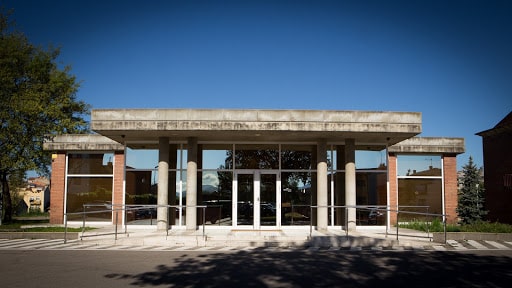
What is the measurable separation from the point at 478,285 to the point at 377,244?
5.75 meters

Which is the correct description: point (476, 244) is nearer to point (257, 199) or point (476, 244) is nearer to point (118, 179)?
point (257, 199)

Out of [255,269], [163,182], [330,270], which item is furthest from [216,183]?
[330,270]

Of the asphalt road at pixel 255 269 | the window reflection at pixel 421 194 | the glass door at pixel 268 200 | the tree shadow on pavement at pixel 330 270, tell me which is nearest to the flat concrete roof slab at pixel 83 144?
the glass door at pixel 268 200

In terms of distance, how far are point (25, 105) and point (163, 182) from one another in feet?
30.4

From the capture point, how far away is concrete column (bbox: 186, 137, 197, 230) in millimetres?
16984

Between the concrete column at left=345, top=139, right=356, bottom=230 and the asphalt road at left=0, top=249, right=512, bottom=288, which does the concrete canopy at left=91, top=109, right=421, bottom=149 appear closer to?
the concrete column at left=345, top=139, right=356, bottom=230

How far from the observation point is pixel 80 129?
3209 centimetres

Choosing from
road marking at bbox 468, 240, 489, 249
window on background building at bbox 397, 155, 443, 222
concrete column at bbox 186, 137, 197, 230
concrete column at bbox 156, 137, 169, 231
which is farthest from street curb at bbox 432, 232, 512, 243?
concrete column at bbox 156, 137, 169, 231

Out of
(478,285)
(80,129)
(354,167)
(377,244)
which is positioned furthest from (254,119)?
(80,129)

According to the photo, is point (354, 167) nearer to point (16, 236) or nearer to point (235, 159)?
point (235, 159)

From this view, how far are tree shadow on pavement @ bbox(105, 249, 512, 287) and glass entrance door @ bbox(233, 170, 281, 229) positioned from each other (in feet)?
18.4

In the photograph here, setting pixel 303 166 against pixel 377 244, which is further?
pixel 303 166

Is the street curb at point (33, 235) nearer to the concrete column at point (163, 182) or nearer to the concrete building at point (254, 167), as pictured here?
the concrete building at point (254, 167)

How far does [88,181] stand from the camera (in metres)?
21.5
